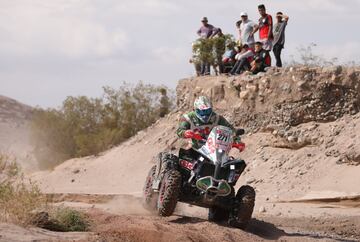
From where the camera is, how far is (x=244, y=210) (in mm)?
14016

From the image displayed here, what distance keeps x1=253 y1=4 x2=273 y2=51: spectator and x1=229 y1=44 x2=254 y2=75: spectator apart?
0.88 metres

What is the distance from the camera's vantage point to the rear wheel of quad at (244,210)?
14.0 meters

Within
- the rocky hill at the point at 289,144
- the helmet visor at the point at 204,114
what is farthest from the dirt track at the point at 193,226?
the helmet visor at the point at 204,114

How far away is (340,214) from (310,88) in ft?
21.3

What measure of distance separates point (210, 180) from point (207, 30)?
14293 mm

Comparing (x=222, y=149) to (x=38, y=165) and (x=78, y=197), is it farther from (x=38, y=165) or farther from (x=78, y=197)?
(x=38, y=165)

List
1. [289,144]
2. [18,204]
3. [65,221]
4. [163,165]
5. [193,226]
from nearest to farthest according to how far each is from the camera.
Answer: [18,204] → [65,221] → [193,226] → [163,165] → [289,144]

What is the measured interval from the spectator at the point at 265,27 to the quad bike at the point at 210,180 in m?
9.49

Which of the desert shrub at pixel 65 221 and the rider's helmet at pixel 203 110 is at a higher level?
the rider's helmet at pixel 203 110

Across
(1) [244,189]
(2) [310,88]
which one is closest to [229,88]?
(2) [310,88]

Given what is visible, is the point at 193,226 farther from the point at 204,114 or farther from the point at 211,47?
the point at 211,47

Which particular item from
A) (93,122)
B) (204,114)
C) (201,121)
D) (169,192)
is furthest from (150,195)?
(93,122)

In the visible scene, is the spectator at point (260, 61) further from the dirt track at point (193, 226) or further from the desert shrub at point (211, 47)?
the dirt track at point (193, 226)

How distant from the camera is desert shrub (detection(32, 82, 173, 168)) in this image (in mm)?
34219
